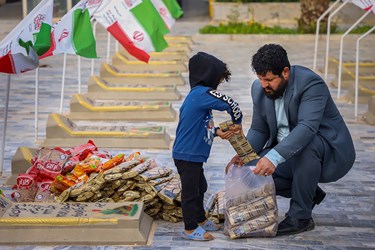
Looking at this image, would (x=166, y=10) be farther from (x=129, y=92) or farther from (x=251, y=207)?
(x=251, y=207)

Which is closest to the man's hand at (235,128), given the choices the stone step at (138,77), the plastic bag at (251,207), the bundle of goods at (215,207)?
the plastic bag at (251,207)

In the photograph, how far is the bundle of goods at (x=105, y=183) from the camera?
6945 mm

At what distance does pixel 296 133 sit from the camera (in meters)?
6.39

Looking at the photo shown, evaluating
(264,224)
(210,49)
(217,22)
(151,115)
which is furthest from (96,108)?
(217,22)

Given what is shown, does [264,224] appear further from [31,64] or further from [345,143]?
[31,64]

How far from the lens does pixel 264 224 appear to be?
6555 mm

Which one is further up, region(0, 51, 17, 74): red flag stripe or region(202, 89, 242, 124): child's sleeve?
region(202, 89, 242, 124): child's sleeve

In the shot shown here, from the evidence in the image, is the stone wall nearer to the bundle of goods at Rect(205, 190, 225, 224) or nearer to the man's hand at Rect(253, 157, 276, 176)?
the bundle of goods at Rect(205, 190, 225, 224)

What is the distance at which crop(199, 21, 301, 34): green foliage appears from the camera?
20.8 metres

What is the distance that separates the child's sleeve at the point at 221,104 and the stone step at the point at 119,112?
4.84 meters

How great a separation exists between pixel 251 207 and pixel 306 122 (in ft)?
2.37

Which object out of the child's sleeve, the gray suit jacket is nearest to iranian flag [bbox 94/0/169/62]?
the gray suit jacket

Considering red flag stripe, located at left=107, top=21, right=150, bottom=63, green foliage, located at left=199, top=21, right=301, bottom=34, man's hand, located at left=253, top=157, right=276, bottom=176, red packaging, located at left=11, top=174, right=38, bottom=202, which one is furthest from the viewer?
green foliage, located at left=199, top=21, right=301, bottom=34

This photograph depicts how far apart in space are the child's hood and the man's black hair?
0.80 feet
